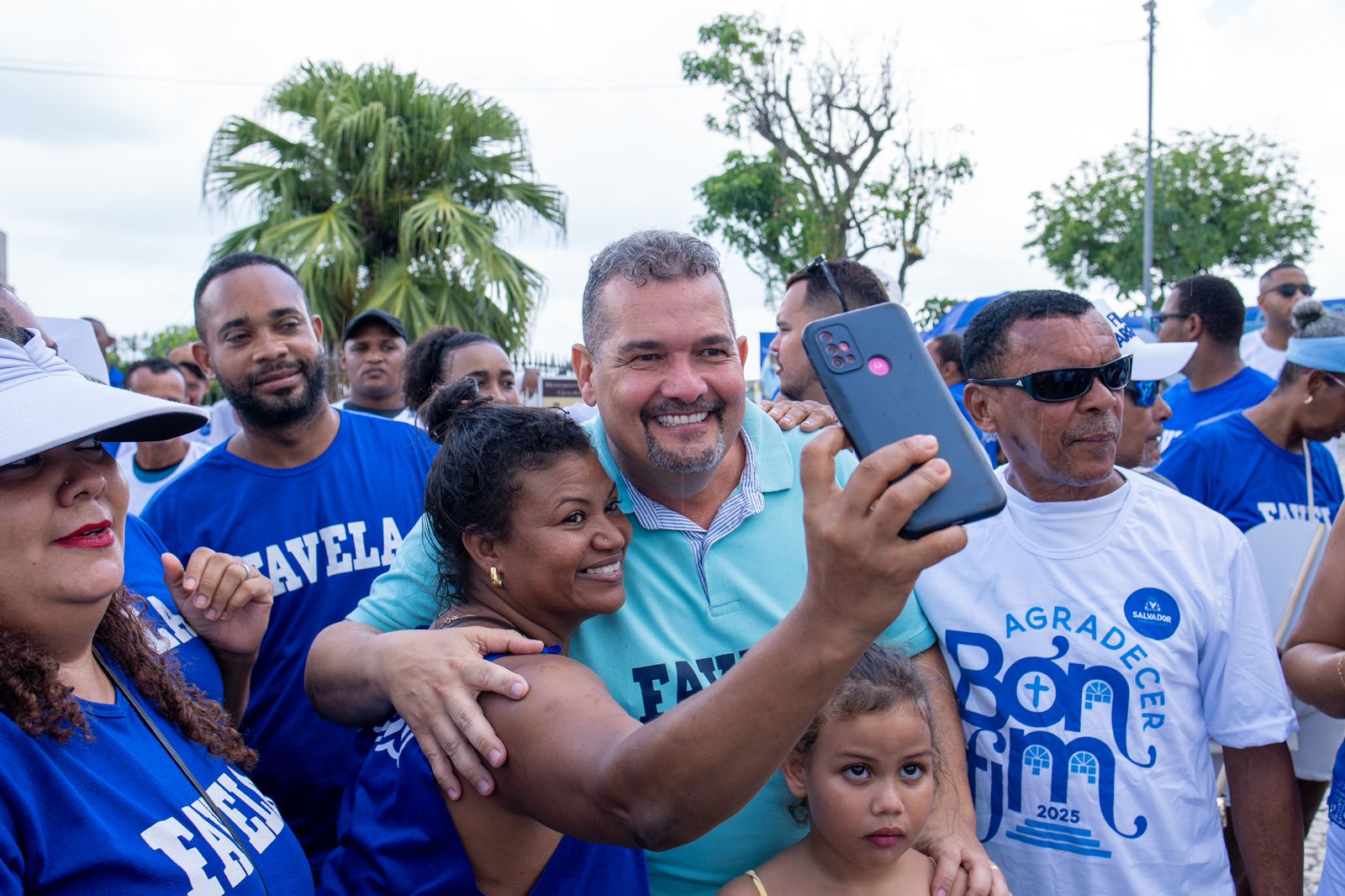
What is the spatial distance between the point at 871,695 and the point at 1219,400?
400 centimetres

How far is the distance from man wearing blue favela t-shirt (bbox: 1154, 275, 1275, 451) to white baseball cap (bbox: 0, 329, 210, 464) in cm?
480

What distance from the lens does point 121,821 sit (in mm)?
1441

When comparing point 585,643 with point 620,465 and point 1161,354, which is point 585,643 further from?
point 1161,354

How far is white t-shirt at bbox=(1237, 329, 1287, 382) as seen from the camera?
6.35 m

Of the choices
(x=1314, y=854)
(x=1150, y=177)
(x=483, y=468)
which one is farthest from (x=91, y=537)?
(x=1150, y=177)

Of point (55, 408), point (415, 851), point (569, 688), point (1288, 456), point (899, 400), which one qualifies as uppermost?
point (899, 400)

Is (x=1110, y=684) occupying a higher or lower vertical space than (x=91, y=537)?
lower

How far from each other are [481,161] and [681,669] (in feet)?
45.0

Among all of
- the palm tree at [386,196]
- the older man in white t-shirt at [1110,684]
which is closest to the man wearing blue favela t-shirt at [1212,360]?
the older man in white t-shirt at [1110,684]

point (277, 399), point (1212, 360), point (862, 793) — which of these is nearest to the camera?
point (862, 793)

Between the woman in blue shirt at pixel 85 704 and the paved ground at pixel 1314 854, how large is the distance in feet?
13.5

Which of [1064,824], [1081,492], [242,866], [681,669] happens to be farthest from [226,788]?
[1081,492]

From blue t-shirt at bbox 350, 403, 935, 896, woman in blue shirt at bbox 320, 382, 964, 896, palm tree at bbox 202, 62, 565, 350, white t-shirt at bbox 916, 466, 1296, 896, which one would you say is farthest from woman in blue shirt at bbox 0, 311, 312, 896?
palm tree at bbox 202, 62, 565, 350

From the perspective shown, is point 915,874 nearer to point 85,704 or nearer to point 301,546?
point 85,704
